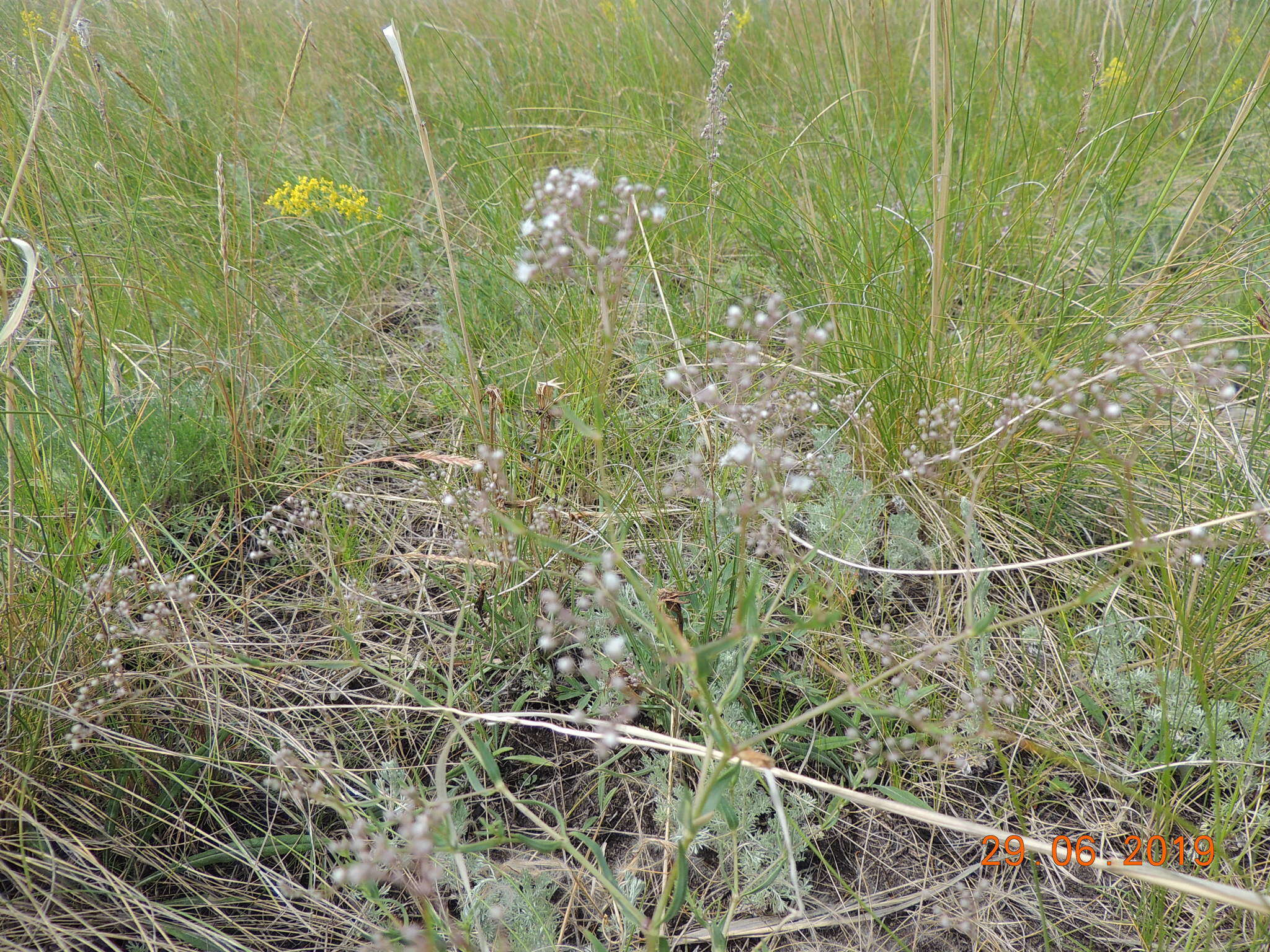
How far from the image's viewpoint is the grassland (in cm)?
123

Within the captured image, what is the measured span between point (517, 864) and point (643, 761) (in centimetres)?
31

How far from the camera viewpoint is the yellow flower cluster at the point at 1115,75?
1987mm

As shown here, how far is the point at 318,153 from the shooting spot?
9.85ft

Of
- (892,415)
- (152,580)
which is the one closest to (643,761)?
(892,415)

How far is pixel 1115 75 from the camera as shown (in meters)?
2.30

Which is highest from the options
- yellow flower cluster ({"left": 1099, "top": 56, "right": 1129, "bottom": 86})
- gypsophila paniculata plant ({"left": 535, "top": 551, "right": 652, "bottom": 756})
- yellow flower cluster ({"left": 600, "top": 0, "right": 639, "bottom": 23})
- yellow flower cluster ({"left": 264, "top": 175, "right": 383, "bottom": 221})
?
yellow flower cluster ({"left": 600, "top": 0, "right": 639, "bottom": 23})

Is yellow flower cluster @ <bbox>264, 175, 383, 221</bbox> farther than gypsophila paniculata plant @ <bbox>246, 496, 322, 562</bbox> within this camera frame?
Yes

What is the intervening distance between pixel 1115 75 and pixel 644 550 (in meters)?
2.08

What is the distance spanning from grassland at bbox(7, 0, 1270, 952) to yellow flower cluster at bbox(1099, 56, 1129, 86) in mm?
36

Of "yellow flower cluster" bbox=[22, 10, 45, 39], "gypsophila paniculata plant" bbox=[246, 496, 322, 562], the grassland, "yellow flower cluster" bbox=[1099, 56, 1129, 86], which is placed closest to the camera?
the grassland

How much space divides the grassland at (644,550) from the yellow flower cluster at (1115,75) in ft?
0.12

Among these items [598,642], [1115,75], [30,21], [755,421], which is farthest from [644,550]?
[30,21]

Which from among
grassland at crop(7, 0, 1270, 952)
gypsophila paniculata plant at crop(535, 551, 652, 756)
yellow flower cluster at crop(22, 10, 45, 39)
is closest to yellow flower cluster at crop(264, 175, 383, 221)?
grassland at crop(7, 0, 1270, 952)

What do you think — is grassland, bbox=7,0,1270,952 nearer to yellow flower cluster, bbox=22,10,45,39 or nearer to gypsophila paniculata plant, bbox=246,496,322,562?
gypsophila paniculata plant, bbox=246,496,322,562
